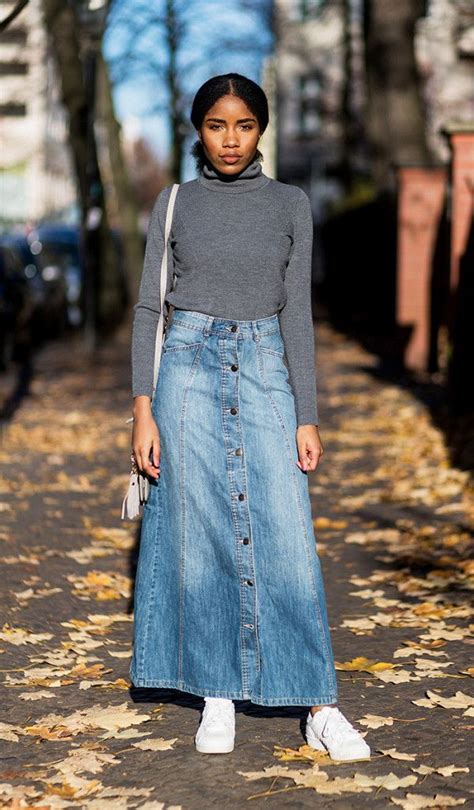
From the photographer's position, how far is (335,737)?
420 cm

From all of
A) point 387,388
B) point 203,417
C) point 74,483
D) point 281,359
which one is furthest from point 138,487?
point 387,388

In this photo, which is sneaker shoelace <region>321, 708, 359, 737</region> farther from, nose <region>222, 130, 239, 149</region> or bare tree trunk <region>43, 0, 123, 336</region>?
bare tree trunk <region>43, 0, 123, 336</region>

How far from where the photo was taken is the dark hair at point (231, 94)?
4246 mm

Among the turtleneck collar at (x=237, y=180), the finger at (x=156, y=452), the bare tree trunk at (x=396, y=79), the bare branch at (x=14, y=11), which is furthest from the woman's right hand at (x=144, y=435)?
the bare tree trunk at (x=396, y=79)

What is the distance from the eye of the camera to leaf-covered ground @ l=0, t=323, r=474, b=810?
159 inches

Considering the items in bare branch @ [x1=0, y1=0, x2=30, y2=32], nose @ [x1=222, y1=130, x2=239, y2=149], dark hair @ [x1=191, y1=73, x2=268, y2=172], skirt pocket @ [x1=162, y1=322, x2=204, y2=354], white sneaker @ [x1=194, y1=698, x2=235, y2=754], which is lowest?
white sneaker @ [x1=194, y1=698, x2=235, y2=754]

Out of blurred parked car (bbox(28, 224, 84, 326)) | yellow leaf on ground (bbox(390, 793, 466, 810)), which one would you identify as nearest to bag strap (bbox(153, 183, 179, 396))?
yellow leaf on ground (bbox(390, 793, 466, 810))

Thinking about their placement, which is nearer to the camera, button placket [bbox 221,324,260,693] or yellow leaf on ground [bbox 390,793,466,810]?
yellow leaf on ground [bbox 390,793,466,810]

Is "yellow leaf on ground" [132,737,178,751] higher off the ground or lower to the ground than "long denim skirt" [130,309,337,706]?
lower

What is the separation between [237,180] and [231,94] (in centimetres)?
26

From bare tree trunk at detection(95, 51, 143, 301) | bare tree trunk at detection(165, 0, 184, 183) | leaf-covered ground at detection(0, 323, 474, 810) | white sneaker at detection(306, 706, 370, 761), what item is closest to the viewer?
leaf-covered ground at detection(0, 323, 474, 810)

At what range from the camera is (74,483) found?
33.0 ft

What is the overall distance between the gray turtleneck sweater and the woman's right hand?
0.13ft

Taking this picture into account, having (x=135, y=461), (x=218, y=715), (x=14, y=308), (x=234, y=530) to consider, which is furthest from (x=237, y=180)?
(x=14, y=308)
